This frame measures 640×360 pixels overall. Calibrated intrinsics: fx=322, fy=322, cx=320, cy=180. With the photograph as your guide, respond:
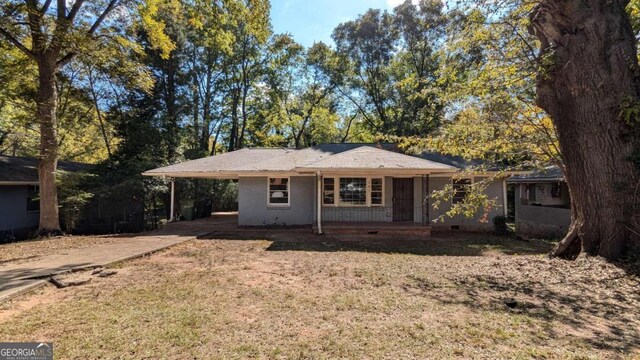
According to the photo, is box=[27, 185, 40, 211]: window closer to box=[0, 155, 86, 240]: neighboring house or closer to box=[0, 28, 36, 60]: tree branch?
box=[0, 155, 86, 240]: neighboring house

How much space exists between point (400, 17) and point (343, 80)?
20.8ft

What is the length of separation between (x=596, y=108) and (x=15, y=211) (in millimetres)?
20928

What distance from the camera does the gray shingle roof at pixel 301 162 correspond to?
11828mm

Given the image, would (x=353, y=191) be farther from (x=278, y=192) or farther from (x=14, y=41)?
(x=14, y=41)

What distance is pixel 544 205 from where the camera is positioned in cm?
1800

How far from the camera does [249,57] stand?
27922mm

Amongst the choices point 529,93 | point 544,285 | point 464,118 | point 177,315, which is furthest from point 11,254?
point 529,93

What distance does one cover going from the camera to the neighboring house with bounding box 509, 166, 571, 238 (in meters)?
14.4

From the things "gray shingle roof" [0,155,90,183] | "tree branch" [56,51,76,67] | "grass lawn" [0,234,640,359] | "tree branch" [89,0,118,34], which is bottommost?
"grass lawn" [0,234,640,359]

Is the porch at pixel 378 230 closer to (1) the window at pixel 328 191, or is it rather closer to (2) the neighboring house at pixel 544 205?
(1) the window at pixel 328 191

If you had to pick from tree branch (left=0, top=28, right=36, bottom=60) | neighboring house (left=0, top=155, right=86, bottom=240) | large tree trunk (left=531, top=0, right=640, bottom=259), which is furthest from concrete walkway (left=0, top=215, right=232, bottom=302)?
large tree trunk (left=531, top=0, right=640, bottom=259)

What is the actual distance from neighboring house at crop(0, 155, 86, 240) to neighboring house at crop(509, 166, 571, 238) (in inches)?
871

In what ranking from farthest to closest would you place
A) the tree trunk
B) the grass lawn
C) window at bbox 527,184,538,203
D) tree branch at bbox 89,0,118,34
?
window at bbox 527,184,538,203 < tree branch at bbox 89,0,118,34 < the tree trunk < the grass lawn

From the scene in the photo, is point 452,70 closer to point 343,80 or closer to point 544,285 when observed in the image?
point 544,285
